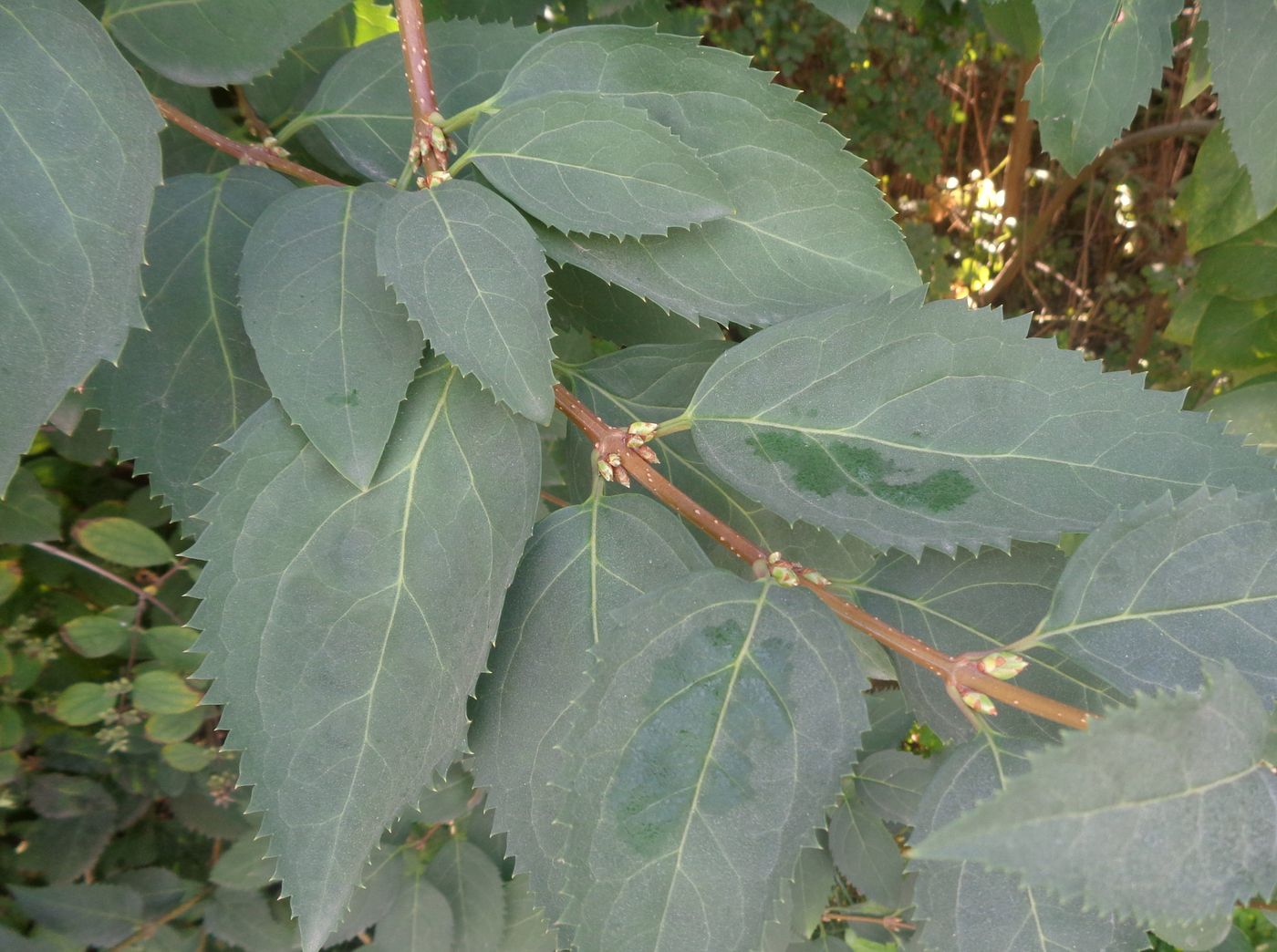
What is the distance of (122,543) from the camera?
137 cm

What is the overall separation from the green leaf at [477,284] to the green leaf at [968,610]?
0.31 meters

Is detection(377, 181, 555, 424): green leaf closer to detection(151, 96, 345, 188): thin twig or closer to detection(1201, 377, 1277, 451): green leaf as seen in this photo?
detection(151, 96, 345, 188): thin twig

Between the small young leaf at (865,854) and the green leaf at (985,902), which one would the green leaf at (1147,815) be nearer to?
the green leaf at (985,902)

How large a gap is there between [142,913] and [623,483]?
1305mm

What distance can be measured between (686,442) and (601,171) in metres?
0.24

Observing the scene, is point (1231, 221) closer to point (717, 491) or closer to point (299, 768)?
point (717, 491)

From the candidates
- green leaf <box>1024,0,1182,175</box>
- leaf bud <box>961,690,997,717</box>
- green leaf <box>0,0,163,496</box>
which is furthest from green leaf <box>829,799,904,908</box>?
green leaf <box>0,0,163,496</box>

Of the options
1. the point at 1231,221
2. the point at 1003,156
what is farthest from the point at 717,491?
the point at 1003,156

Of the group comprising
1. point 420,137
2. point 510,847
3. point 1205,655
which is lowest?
point 510,847

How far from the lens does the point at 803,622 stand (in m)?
0.64

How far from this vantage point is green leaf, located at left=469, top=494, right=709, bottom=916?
69 cm

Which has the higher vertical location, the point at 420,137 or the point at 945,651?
the point at 420,137

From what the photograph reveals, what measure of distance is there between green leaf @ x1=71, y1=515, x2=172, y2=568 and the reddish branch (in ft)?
2.74

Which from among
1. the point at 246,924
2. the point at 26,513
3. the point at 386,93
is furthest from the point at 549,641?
the point at 246,924
